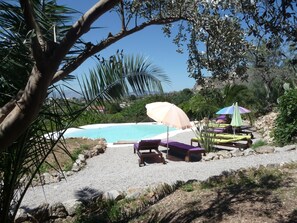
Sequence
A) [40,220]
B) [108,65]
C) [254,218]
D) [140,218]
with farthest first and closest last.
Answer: [40,220] → [140,218] → [254,218] → [108,65]

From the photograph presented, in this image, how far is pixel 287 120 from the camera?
10680mm

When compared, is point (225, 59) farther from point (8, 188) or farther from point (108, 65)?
point (8, 188)

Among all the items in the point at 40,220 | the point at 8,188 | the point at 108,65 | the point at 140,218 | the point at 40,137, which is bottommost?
the point at 40,220

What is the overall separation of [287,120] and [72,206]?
768cm

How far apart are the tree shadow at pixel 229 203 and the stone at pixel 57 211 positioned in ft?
Result: 7.78

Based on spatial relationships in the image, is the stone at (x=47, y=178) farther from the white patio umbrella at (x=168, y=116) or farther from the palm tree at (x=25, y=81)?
the palm tree at (x=25, y=81)

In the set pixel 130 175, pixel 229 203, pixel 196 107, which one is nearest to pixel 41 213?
pixel 130 175

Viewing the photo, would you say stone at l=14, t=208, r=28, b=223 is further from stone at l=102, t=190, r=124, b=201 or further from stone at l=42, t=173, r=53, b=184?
stone at l=42, t=173, r=53, b=184

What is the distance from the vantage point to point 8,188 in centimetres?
351

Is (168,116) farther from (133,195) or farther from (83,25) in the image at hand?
(83,25)

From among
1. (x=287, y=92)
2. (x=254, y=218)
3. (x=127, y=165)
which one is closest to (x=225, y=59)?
(x=254, y=218)

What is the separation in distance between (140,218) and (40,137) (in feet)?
6.41

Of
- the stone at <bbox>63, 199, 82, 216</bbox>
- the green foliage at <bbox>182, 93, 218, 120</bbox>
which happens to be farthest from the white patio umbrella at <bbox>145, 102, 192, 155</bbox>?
the green foliage at <bbox>182, 93, 218, 120</bbox>

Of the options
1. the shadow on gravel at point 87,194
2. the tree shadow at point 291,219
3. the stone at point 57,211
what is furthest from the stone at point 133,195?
the tree shadow at point 291,219
